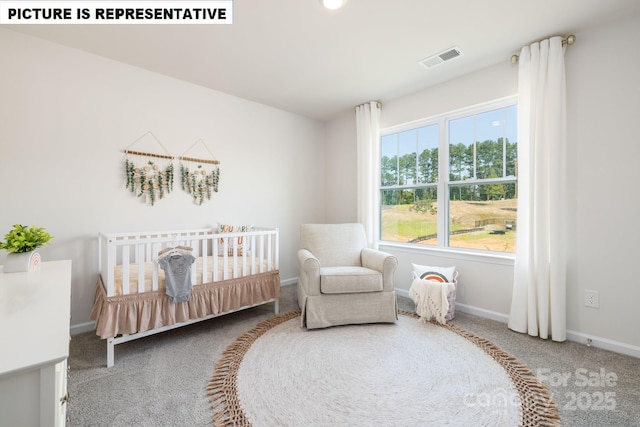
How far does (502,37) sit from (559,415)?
2.51 meters

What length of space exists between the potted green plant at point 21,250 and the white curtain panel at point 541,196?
10.8ft

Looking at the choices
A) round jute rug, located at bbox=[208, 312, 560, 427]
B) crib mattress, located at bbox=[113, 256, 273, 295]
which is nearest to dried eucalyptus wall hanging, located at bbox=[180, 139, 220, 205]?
crib mattress, located at bbox=[113, 256, 273, 295]

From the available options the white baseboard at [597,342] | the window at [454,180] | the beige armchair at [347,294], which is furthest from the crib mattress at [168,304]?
the white baseboard at [597,342]

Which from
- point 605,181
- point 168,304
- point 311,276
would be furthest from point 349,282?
point 605,181

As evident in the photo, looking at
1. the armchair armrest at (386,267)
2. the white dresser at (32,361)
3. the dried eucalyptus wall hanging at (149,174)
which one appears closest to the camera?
the white dresser at (32,361)

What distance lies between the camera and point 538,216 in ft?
7.16

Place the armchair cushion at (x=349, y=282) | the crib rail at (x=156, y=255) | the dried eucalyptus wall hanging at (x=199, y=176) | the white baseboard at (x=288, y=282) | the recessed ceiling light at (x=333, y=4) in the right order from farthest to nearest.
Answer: the white baseboard at (x=288, y=282), the dried eucalyptus wall hanging at (x=199, y=176), the armchair cushion at (x=349, y=282), the crib rail at (x=156, y=255), the recessed ceiling light at (x=333, y=4)

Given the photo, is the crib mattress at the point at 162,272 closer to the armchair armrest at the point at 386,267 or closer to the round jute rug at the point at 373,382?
the round jute rug at the point at 373,382

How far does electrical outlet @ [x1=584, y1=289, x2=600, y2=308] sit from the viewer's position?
2029mm

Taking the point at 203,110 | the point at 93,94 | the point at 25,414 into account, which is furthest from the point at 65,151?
the point at 25,414

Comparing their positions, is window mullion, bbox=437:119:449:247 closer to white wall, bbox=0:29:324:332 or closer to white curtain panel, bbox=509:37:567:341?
white curtain panel, bbox=509:37:567:341

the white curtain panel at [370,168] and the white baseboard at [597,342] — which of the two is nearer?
the white baseboard at [597,342]

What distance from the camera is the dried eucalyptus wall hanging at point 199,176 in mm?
2861

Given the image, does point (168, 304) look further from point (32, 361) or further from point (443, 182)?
point (443, 182)
